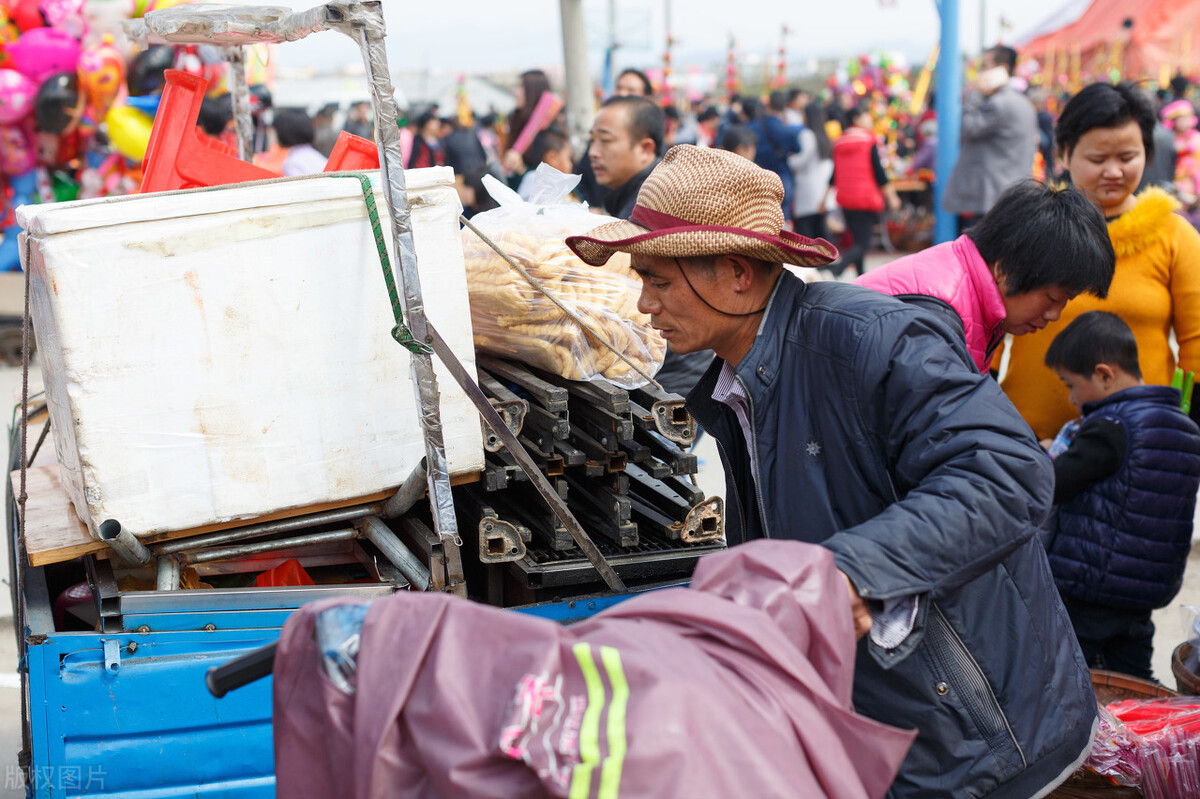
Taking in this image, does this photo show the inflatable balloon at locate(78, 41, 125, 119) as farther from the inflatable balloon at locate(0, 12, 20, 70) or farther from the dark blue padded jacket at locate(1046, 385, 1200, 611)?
the dark blue padded jacket at locate(1046, 385, 1200, 611)

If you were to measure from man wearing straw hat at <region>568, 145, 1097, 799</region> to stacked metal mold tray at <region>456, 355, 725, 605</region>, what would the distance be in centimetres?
73

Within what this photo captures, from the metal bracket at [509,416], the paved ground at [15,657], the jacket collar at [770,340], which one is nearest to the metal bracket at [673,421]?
the metal bracket at [509,416]

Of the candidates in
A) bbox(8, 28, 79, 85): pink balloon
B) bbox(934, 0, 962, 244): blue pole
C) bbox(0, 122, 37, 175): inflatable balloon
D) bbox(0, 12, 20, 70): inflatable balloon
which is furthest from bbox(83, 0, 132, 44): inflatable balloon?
bbox(934, 0, 962, 244): blue pole

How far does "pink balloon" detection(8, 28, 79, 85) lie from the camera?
313 inches

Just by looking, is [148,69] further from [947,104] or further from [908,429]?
[908,429]

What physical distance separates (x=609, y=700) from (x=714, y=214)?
2.82ft

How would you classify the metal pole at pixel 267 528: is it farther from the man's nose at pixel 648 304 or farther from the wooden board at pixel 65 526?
the man's nose at pixel 648 304

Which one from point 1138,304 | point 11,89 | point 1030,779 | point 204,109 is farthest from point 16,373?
point 1030,779

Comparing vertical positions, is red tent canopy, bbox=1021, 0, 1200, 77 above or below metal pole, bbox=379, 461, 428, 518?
above

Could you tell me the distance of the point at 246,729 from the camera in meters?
2.25

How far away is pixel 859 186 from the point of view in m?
10.6

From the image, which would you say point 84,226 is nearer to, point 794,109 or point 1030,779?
point 1030,779

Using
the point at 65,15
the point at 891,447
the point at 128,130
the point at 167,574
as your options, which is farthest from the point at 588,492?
the point at 65,15

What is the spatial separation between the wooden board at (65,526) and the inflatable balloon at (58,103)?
20.1 feet
